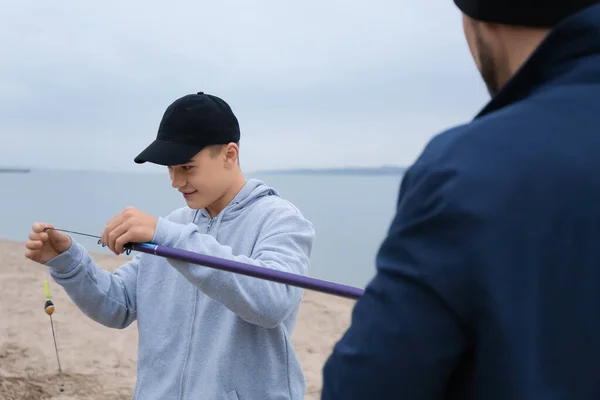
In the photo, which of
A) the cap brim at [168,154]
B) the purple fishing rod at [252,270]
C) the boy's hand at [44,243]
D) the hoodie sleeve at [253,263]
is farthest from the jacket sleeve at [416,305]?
the boy's hand at [44,243]

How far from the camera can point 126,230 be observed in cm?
185

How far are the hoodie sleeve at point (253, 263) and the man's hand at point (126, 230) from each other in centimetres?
4

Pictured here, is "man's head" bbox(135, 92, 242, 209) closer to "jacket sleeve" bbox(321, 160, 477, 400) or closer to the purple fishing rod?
the purple fishing rod

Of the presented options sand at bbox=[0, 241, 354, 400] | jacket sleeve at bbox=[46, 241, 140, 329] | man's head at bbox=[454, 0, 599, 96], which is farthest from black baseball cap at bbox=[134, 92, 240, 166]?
sand at bbox=[0, 241, 354, 400]

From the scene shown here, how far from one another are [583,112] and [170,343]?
1.65 m

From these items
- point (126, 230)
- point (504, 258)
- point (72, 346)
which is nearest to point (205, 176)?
point (126, 230)

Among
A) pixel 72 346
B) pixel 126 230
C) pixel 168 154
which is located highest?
pixel 168 154

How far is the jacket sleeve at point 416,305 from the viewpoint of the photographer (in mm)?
722

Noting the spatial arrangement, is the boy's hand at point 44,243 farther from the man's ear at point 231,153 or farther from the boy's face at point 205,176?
the man's ear at point 231,153

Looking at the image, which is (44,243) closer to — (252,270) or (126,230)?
(126,230)

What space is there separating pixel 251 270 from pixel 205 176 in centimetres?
54

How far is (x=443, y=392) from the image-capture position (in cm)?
79

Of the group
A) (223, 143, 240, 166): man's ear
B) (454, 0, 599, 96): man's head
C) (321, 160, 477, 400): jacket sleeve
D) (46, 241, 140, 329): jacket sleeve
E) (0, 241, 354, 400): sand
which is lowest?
(0, 241, 354, 400): sand

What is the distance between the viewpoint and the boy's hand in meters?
2.12
